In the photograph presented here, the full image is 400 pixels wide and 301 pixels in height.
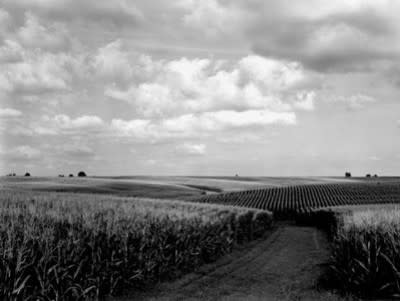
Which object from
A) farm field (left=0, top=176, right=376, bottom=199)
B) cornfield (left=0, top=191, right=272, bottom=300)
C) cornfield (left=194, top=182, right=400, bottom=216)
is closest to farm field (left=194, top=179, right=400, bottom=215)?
cornfield (left=194, top=182, right=400, bottom=216)

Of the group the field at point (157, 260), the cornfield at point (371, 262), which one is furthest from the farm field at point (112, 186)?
the cornfield at point (371, 262)

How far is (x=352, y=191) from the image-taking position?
271 ft

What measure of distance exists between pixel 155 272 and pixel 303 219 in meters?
40.9

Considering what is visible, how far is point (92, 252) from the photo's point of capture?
11.1 m

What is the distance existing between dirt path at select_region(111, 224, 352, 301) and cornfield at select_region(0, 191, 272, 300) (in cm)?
69

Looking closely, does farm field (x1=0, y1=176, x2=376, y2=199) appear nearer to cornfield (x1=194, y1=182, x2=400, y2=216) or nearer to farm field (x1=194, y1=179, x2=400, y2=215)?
cornfield (x1=194, y1=182, x2=400, y2=216)

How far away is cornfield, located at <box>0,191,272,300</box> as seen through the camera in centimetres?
934

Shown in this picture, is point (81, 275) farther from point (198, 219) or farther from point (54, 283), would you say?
point (198, 219)

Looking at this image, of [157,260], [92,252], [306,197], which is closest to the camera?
[92,252]

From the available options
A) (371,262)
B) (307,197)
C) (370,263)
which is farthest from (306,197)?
(370,263)

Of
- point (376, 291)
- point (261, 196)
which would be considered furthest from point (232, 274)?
point (261, 196)

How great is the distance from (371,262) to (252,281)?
12.4 feet

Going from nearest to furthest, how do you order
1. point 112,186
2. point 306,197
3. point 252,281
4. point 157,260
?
point 157,260
point 252,281
point 306,197
point 112,186

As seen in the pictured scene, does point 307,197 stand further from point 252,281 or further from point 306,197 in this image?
point 252,281
